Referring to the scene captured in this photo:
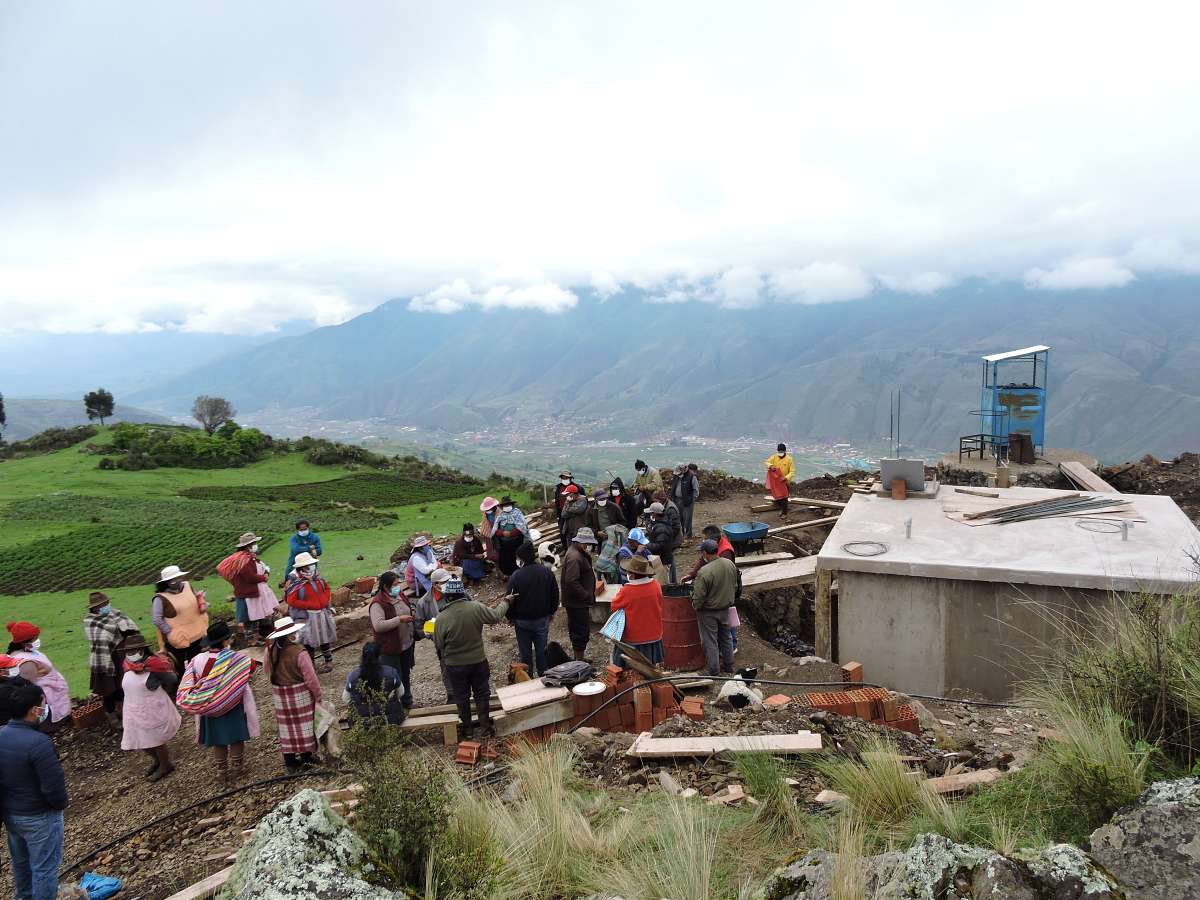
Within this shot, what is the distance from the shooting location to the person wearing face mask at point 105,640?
8.08 metres

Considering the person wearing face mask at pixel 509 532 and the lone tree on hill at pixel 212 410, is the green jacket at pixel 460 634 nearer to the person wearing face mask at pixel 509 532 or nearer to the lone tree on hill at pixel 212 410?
the person wearing face mask at pixel 509 532

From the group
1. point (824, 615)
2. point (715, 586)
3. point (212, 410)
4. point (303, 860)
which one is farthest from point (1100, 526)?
point (212, 410)

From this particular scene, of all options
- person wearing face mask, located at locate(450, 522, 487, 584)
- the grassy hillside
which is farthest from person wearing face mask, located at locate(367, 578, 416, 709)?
the grassy hillside

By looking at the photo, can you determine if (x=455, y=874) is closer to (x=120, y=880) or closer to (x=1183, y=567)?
(x=120, y=880)

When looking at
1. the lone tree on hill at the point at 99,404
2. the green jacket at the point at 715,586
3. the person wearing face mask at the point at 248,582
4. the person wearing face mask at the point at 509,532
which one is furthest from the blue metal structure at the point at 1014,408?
the lone tree on hill at the point at 99,404

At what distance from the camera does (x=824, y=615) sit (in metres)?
9.65

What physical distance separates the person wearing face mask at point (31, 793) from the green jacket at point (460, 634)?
120 inches

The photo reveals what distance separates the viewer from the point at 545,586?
826cm

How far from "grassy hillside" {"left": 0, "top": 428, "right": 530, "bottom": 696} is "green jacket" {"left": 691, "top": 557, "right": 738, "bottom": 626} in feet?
27.5

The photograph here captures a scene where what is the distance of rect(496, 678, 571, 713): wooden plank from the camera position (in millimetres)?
7277

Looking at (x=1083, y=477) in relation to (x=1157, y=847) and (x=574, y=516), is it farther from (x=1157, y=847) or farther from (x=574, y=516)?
(x=1157, y=847)

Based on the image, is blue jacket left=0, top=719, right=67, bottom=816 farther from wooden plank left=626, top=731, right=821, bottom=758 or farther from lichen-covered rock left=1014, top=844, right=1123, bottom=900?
lichen-covered rock left=1014, top=844, right=1123, bottom=900

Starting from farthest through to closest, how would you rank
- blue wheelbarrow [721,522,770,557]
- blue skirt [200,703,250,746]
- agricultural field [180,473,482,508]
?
agricultural field [180,473,482,508] < blue wheelbarrow [721,522,770,557] < blue skirt [200,703,250,746]

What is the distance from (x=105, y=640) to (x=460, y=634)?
14.0 ft
